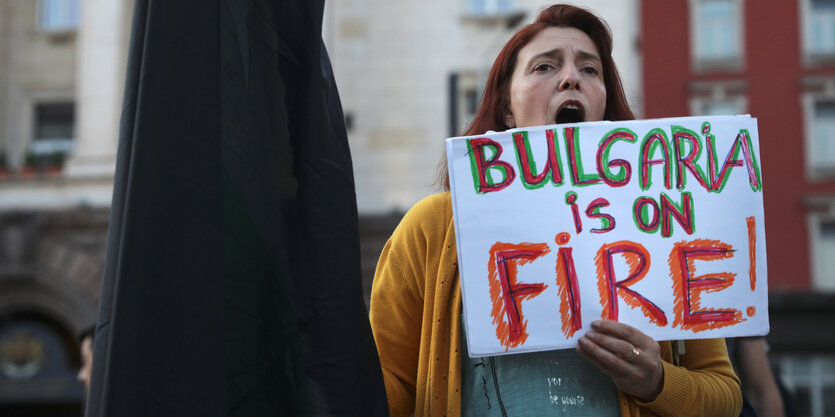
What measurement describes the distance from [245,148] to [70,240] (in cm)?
1693

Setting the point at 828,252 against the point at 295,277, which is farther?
the point at 828,252

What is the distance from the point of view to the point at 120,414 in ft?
5.17

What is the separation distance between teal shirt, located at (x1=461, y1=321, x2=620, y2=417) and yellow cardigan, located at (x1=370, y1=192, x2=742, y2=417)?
5cm

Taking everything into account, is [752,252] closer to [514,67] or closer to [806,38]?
[514,67]

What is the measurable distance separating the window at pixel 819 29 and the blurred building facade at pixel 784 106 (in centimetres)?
2

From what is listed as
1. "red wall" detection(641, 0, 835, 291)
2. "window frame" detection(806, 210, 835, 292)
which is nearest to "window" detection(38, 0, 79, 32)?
"red wall" detection(641, 0, 835, 291)

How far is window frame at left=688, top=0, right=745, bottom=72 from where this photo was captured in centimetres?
2217

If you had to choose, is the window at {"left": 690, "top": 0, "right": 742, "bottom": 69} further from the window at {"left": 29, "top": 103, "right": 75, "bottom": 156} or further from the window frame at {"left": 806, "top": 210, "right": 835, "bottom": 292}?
the window at {"left": 29, "top": 103, "right": 75, "bottom": 156}

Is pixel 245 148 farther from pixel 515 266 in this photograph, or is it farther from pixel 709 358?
pixel 709 358

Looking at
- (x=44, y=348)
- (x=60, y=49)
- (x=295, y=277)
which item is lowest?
(x=44, y=348)

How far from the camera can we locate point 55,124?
19531 mm

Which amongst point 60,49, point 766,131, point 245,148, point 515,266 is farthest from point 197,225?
point 766,131

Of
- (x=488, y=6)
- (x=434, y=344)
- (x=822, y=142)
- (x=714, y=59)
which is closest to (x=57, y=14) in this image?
(x=488, y=6)

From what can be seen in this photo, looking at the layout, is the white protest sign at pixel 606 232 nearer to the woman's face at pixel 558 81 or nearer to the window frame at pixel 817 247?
the woman's face at pixel 558 81
